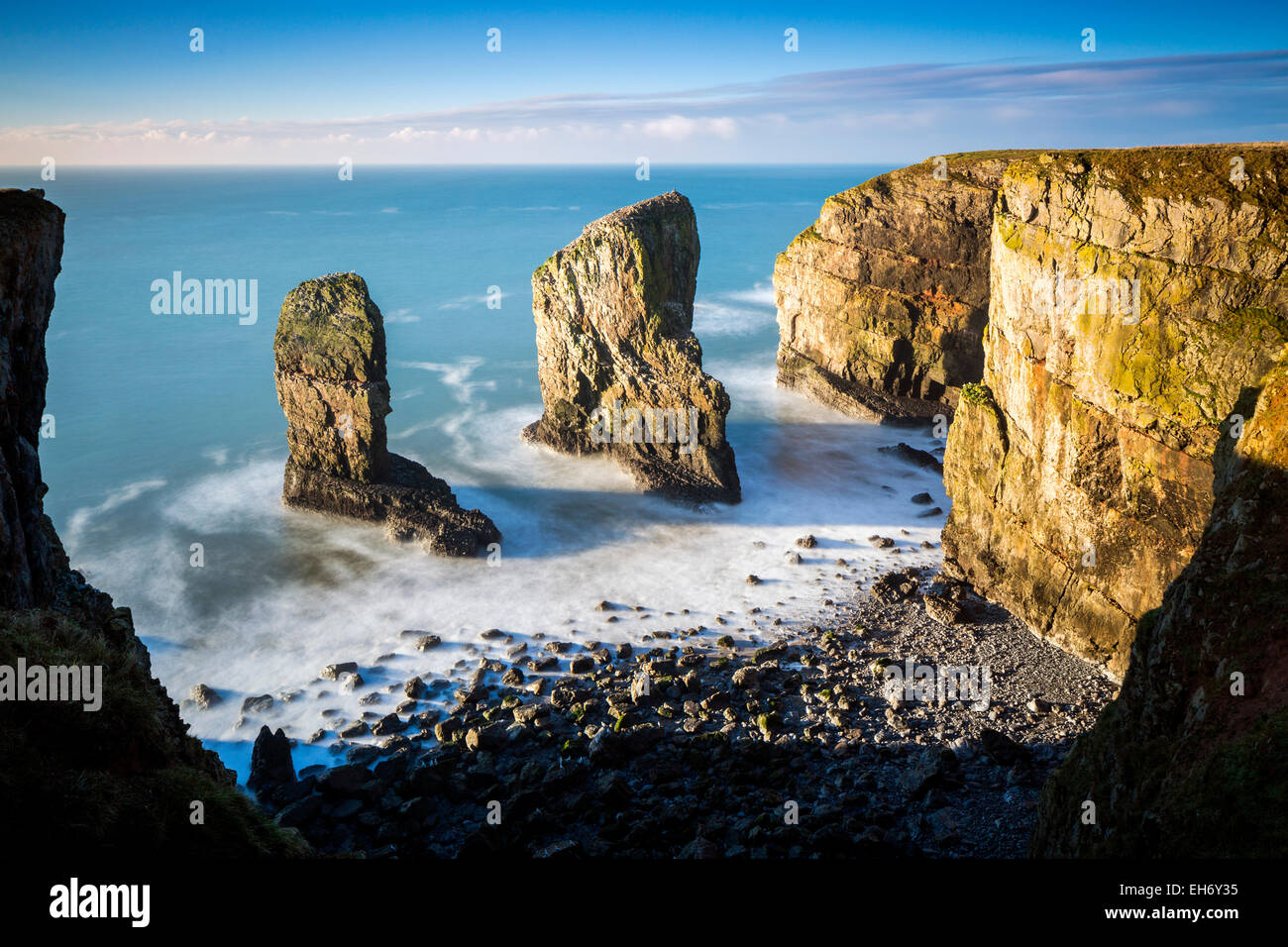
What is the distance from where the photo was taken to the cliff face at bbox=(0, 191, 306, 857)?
28.9 feet

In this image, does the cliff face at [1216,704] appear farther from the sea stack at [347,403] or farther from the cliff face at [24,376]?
the sea stack at [347,403]

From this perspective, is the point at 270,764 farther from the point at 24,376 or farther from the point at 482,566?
the point at 482,566

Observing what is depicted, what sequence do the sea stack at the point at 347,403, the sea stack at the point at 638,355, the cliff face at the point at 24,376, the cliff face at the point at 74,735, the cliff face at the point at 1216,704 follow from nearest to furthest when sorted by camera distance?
the cliff face at the point at 74,735 → the cliff face at the point at 1216,704 → the cliff face at the point at 24,376 → the sea stack at the point at 347,403 → the sea stack at the point at 638,355

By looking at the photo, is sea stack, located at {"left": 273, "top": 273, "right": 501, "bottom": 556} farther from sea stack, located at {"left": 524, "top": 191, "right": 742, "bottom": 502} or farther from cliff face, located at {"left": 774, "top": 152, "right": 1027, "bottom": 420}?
cliff face, located at {"left": 774, "top": 152, "right": 1027, "bottom": 420}

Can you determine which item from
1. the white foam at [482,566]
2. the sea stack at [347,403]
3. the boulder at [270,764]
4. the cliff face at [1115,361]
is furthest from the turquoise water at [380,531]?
the cliff face at [1115,361]

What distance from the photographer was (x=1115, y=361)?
20125 mm

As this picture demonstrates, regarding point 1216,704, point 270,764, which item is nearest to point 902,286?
point 1216,704

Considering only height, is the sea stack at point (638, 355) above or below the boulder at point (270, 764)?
above

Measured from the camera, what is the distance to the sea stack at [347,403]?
32469 mm

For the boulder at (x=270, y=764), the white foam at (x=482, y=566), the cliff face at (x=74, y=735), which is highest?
the cliff face at (x=74, y=735)

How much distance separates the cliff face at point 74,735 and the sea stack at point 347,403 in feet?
57.9

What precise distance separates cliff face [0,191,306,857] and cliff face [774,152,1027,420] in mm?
37351

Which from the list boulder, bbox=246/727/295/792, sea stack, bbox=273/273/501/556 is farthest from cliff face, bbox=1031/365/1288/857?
sea stack, bbox=273/273/501/556

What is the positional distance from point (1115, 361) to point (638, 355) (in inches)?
817
